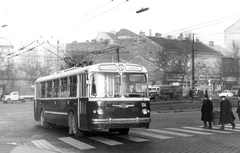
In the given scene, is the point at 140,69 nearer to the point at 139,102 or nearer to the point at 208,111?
the point at 139,102

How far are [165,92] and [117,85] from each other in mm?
40503

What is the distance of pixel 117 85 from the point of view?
1302 cm

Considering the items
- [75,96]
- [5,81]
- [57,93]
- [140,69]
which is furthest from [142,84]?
[5,81]

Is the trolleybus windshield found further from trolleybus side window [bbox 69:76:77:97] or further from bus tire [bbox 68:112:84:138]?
bus tire [bbox 68:112:84:138]

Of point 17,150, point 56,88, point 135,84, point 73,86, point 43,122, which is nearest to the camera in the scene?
point 17,150

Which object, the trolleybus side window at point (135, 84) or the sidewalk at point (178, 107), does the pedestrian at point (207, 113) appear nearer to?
the trolleybus side window at point (135, 84)

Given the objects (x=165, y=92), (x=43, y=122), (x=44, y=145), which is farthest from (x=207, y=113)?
(x=165, y=92)

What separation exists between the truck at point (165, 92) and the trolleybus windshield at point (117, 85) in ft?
124

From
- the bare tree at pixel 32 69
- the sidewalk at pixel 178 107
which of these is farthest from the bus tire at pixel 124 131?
the bare tree at pixel 32 69

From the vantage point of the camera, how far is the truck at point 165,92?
51.5 meters

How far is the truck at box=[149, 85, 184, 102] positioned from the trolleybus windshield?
37.8 m

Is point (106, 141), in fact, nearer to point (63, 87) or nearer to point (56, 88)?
point (63, 87)

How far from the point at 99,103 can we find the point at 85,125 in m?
0.97

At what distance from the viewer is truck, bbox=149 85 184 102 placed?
169ft
